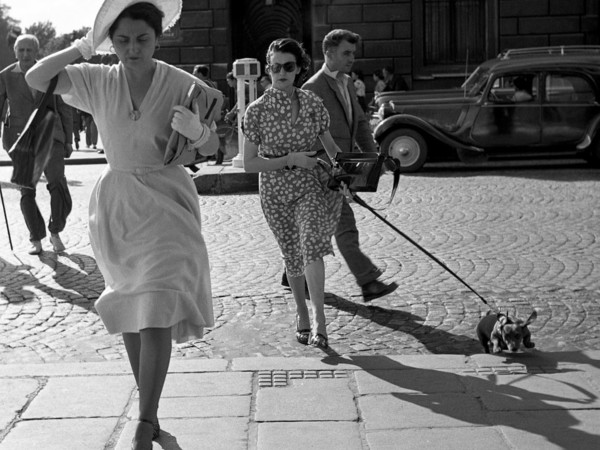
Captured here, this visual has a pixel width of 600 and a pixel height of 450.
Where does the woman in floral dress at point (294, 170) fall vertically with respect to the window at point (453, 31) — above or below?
below

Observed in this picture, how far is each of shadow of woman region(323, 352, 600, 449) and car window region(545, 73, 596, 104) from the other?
35.7 feet

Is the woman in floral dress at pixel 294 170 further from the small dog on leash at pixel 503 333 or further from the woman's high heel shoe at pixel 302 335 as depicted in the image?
the small dog on leash at pixel 503 333

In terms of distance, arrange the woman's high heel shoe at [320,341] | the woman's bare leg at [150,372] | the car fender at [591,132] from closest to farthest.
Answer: the woman's bare leg at [150,372]
the woman's high heel shoe at [320,341]
the car fender at [591,132]

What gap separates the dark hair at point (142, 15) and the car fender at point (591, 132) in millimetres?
12053

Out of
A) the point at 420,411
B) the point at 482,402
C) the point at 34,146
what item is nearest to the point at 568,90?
the point at 482,402

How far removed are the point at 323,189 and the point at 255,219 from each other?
16.1 feet

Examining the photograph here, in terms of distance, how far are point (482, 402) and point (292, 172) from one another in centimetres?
179

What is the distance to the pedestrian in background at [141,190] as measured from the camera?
387 centimetres

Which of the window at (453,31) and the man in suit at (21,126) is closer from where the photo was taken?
the man in suit at (21,126)

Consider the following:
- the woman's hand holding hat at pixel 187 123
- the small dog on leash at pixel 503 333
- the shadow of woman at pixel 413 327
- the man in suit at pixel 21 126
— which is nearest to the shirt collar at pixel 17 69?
the man in suit at pixel 21 126

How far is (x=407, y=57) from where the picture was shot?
23.2 m

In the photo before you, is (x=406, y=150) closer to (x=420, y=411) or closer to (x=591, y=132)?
(x=591, y=132)

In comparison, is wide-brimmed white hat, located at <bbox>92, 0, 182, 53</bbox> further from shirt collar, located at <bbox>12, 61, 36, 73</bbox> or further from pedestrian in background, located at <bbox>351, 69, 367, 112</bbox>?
pedestrian in background, located at <bbox>351, 69, 367, 112</bbox>

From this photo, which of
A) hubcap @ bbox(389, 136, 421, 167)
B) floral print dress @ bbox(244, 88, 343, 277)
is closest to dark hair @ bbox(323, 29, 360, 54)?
floral print dress @ bbox(244, 88, 343, 277)
